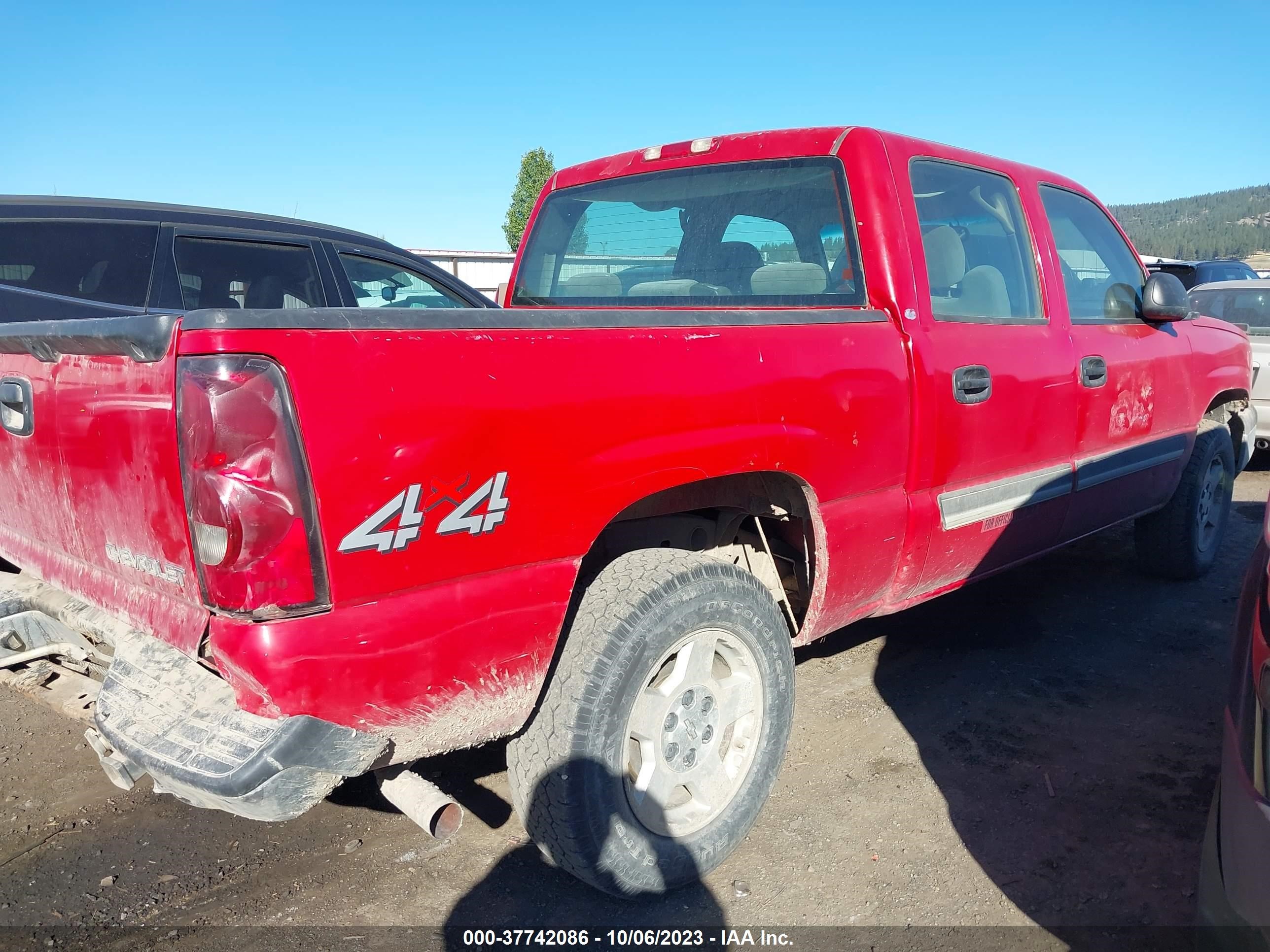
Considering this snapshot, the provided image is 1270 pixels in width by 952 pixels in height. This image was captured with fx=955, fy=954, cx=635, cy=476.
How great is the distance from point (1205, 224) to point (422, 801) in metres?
Result: 104

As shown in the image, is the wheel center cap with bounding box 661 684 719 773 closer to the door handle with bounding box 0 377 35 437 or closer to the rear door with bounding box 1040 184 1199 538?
the door handle with bounding box 0 377 35 437

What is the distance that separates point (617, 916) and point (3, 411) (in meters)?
2.01

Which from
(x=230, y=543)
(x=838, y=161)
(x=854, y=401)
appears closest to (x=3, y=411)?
(x=230, y=543)

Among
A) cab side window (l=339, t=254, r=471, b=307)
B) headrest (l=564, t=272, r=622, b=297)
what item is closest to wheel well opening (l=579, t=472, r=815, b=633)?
headrest (l=564, t=272, r=622, b=297)

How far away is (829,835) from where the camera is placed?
2840mm

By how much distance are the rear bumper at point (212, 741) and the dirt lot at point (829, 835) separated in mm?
704

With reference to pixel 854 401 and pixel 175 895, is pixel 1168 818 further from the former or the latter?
pixel 175 895

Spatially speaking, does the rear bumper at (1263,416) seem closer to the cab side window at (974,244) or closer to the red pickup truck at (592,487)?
the red pickup truck at (592,487)

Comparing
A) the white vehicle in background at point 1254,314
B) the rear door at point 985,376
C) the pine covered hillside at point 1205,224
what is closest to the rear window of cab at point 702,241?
the rear door at point 985,376

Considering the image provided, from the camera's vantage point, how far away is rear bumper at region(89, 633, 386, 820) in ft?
6.05

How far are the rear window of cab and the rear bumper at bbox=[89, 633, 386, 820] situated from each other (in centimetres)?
208

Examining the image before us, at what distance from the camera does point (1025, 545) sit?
3729 mm

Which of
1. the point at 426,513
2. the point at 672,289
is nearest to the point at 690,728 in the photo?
the point at 426,513

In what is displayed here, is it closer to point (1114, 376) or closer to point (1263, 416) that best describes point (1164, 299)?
point (1114, 376)
